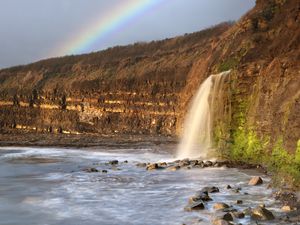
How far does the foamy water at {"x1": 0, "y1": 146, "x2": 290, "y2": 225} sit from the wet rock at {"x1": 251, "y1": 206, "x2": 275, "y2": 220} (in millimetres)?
262

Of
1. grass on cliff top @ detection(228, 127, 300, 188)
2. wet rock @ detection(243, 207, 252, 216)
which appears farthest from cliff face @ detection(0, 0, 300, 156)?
wet rock @ detection(243, 207, 252, 216)

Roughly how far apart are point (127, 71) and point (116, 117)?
1182 cm

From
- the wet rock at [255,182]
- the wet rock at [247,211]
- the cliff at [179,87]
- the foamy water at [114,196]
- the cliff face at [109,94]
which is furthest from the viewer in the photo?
the cliff face at [109,94]

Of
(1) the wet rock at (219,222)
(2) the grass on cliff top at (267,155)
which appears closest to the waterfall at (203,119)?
(2) the grass on cliff top at (267,155)

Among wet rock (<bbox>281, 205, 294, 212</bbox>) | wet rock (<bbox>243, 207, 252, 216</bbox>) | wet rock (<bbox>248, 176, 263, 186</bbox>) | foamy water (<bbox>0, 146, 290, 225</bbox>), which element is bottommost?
foamy water (<bbox>0, 146, 290, 225</bbox>)

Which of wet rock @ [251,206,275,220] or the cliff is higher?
the cliff

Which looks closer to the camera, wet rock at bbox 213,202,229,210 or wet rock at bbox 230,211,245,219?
wet rock at bbox 230,211,245,219

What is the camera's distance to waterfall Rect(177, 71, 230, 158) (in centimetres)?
2616

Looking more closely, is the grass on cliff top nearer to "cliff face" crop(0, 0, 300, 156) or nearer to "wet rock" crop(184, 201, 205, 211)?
"cliff face" crop(0, 0, 300, 156)

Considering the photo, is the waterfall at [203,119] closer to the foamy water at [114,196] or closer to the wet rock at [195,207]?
the foamy water at [114,196]

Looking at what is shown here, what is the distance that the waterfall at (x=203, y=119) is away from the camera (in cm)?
2616

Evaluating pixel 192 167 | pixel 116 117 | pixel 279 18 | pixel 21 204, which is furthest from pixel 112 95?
pixel 21 204

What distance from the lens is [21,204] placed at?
44.6 ft

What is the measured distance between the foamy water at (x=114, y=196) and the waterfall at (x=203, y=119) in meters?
6.33
